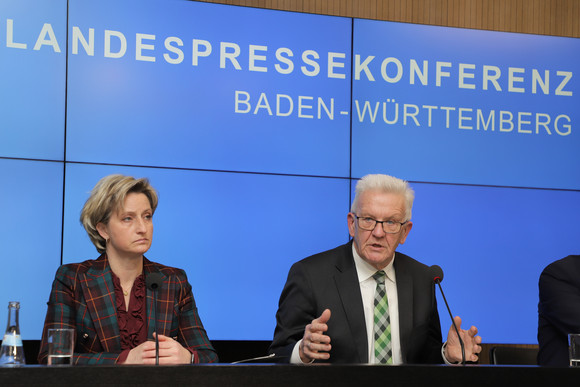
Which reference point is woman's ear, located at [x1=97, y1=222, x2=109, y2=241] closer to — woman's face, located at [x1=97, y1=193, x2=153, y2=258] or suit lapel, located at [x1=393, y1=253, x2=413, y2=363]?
woman's face, located at [x1=97, y1=193, x2=153, y2=258]

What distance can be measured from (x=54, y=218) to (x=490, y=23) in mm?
2934

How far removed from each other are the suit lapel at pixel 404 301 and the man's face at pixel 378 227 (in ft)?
0.31

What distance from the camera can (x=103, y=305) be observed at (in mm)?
2867

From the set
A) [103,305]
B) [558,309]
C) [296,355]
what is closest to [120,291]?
[103,305]

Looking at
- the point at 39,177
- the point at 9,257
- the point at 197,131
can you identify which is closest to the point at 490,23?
the point at 197,131

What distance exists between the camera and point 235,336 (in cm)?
425

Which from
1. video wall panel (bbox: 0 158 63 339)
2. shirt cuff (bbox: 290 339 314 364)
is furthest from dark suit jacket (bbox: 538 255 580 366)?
video wall panel (bbox: 0 158 63 339)

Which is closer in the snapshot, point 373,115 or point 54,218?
point 54,218

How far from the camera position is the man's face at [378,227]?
311 cm

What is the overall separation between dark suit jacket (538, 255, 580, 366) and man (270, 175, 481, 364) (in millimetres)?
438

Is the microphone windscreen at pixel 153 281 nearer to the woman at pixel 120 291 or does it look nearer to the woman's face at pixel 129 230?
the woman at pixel 120 291

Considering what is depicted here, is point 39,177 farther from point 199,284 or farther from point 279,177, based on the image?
point 279,177

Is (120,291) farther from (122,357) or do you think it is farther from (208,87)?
(208,87)

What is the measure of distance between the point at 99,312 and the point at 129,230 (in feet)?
1.10
